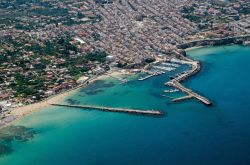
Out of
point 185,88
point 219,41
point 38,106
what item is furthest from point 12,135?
point 219,41

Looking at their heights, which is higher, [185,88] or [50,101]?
[185,88]

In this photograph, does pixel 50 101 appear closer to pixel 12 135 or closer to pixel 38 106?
pixel 38 106

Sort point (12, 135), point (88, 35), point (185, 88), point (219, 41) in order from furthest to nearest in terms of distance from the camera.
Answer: point (88, 35), point (219, 41), point (185, 88), point (12, 135)

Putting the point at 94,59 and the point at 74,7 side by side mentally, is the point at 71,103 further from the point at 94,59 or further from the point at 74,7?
the point at 74,7

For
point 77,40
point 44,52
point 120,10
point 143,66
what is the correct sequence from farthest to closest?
point 120,10 → point 77,40 → point 44,52 → point 143,66

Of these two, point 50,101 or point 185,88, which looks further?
point 185,88

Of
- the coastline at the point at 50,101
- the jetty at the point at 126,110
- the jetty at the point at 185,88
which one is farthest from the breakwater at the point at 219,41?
the jetty at the point at 126,110

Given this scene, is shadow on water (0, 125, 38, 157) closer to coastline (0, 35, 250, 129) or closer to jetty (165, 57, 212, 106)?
coastline (0, 35, 250, 129)

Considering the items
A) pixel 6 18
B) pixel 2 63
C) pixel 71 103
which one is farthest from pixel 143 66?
pixel 6 18
